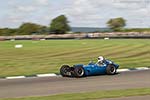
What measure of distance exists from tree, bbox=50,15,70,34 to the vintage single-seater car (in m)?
89.9

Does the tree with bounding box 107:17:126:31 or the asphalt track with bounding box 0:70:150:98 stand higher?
the tree with bounding box 107:17:126:31

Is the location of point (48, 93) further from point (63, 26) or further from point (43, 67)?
point (63, 26)

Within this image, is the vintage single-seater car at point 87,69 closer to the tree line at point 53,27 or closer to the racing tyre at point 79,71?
the racing tyre at point 79,71

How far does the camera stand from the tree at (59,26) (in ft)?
361

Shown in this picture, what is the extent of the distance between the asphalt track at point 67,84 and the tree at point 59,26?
90.6m

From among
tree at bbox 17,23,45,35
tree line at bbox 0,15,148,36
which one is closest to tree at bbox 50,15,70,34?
tree line at bbox 0,15,148,36

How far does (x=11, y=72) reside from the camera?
21.4 metres

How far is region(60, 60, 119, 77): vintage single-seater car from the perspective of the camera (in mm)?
18558

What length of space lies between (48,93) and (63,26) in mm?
97120

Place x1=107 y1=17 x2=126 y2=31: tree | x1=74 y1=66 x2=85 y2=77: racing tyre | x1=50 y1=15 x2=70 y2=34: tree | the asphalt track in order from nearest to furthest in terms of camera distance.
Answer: the asphalt track < x1=74 y1=66 x2=85 y2=77: racing tyre < x1=50 y1=15 x2=70 y2=34: tree < x1=107 y1=17 x2=126 y2=31: tree

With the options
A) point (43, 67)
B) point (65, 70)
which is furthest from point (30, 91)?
point (43, 67)

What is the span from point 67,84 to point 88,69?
2.75 m

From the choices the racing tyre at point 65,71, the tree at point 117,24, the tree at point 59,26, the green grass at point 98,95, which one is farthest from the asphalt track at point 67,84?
the tree at point 117,24

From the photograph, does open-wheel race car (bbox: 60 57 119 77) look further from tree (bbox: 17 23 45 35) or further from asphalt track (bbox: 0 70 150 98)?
tree (bbox: 17 23 45 35)
